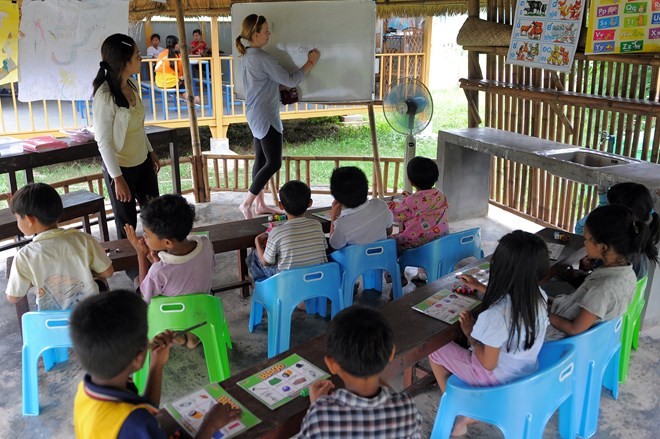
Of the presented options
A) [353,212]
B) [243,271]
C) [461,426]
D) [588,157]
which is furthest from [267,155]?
[461,426]

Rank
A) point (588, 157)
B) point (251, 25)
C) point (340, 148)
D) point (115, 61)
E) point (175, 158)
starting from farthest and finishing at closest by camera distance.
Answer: point (340, 148) → point (175, 158) → point (251, 25) → point (588, 157) → point (115, 61)

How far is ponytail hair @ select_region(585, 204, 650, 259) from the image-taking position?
261 cm

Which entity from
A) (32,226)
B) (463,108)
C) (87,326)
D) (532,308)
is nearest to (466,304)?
(532,308)

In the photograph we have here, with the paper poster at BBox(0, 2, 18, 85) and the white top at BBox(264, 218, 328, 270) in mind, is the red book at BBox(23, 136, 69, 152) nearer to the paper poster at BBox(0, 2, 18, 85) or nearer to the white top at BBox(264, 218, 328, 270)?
the paper poster at BBox(0, 2, 18, 85)

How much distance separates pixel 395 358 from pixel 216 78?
7642 mm

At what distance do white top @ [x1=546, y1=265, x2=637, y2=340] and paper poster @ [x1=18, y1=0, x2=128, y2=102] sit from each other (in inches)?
207

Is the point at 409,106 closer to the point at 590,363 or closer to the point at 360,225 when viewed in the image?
the point at 360,225

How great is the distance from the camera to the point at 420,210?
13.0ft

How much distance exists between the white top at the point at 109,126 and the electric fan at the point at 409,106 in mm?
2299

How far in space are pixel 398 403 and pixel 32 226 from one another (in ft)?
6.50

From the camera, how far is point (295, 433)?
1938 millimetres

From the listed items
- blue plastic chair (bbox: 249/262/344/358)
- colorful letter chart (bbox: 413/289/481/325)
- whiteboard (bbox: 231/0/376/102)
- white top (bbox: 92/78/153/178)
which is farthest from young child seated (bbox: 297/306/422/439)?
whiteboard (bbox: 231/0/376/102)

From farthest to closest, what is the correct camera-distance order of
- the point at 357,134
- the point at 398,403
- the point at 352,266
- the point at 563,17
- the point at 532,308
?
the point at 357,134, the point at 563,17, the point at 352,266, the point at 532,308, the point at 398,403

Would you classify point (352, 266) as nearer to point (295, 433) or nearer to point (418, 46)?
point (295, 433)
